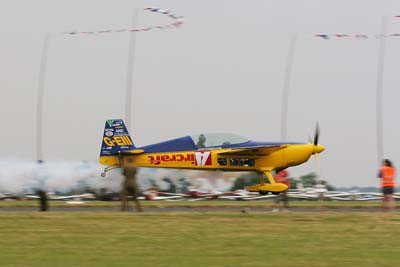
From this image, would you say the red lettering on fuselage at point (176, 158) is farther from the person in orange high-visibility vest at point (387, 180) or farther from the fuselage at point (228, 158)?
the person in orange high-visibility vest at point (387, 180)

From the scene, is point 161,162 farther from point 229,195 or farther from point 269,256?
point 269,256

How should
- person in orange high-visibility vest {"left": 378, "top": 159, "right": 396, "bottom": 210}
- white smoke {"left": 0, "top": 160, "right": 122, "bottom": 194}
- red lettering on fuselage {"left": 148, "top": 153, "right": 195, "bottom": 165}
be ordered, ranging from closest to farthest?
person in orange high-visibility vest {"left": 378, "top": 159, "right": 396, "bottom": 210} < white smoke {"left": 0, "top": 160, "right": 122, "bottom": 194} < red lettering on fuselage {"left": 148, "top": 153, "right": 195, "bottom": 165}

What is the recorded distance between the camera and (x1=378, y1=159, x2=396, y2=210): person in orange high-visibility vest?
25594 millimetres

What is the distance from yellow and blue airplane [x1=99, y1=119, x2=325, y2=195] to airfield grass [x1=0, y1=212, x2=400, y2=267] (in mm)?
10821

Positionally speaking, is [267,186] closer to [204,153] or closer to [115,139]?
[204,153]

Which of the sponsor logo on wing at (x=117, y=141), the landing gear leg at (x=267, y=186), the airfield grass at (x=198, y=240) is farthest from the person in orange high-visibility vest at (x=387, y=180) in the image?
the sponsor logo on wing at (x=117, y=141)

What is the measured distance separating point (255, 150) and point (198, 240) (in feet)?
56.5

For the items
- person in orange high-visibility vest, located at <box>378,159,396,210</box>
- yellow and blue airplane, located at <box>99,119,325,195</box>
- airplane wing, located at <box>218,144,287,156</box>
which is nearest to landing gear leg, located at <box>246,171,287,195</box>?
yellow and blue airplane, located at <box>99,119,325,195</box>

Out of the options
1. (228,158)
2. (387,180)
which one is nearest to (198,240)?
(387,180)

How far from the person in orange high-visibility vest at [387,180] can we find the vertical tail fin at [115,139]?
1112cm

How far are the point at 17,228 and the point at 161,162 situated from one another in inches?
579

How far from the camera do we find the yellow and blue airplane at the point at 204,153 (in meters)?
32.4

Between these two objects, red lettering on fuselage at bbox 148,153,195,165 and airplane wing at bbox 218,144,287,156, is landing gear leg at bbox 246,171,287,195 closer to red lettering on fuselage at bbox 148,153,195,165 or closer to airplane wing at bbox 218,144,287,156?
airplane wing at bbox 218,144,287,156

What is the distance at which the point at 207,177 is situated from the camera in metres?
33.6
